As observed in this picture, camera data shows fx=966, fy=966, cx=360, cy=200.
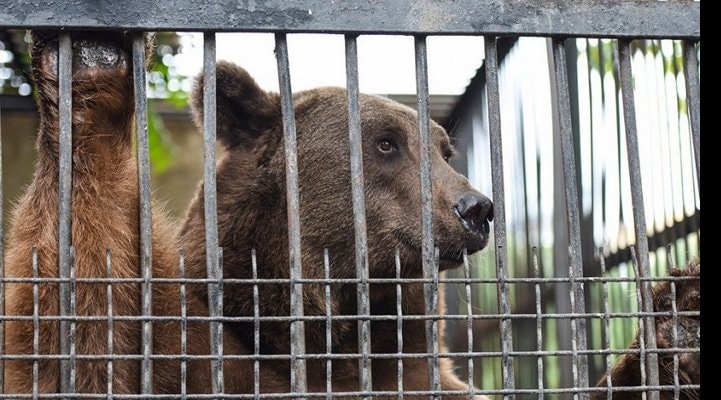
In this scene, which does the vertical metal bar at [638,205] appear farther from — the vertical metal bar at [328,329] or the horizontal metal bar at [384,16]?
the vertical metal bar at [328,329]

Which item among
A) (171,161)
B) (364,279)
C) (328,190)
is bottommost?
(364,279)

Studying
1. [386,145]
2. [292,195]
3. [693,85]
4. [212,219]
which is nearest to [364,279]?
[292,195]

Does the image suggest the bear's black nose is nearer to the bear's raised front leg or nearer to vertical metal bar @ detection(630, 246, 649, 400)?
vertical metal bar @ detection(630, 246, 649, 400)

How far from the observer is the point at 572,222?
3.24 m

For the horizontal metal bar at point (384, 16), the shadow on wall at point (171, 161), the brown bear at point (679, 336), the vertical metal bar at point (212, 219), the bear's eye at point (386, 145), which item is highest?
the shadow on wall at point (171, 161)

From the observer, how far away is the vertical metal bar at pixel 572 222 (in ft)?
10.3

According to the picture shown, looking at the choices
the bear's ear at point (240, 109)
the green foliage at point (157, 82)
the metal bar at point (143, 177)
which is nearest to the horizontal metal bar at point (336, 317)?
the metal bar at point (143, 177)

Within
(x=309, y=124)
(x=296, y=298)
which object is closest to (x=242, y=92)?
(x=309, y=124)

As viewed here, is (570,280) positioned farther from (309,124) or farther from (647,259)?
(309,124)

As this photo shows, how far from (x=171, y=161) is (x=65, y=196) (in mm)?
6685

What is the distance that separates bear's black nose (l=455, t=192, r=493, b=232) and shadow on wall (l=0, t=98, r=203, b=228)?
177 inches

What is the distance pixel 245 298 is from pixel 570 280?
173 cm

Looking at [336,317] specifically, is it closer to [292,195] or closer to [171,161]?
[292,195]

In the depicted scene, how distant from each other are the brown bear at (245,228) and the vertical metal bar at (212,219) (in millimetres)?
262
